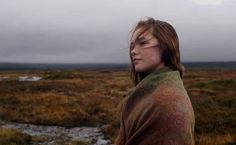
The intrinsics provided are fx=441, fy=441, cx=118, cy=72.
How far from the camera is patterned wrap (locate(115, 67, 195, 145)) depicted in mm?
2635

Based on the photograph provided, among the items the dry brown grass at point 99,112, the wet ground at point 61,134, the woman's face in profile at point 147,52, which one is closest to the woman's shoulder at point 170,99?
the woman's face in profile at point 147,52

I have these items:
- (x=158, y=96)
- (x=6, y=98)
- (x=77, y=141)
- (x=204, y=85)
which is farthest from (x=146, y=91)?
(x=204, y=85)

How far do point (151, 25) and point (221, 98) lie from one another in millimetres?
25626

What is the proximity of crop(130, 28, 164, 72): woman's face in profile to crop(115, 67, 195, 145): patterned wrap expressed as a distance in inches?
2.5

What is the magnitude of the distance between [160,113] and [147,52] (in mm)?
465

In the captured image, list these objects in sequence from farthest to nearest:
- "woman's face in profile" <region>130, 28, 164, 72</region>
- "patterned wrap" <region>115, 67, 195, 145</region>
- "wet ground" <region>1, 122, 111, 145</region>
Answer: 1. "wet ground" <region>1, 122, 111, 145</region>
2. "woman's face in profile" <region>130, 28, 164, 72</region>
3. "patterned wrap" <region>115, 67, 195, 145</region>

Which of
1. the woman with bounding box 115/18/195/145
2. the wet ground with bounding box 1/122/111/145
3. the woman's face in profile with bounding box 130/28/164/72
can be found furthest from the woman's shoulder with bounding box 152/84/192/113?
the wet ground with bounding box 1/122/111/145

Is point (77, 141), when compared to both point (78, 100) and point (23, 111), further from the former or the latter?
point (78, 100)

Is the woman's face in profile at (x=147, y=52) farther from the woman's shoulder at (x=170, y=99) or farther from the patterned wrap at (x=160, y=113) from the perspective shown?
the woman's shoulder at (x=170, y=99)

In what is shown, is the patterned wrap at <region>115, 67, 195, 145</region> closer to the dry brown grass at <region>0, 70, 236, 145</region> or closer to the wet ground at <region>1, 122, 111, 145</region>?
the dry brown grass at <region>0, 70, 236, 145</region>

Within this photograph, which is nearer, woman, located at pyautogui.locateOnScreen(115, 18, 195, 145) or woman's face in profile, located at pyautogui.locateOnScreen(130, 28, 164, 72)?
woman, located at pyautogui.locateOnScreen(115, 18, 195, 145)

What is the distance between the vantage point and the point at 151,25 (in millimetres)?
2951

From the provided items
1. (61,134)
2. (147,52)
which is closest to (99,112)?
(61,134)

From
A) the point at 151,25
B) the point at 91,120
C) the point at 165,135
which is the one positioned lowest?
the point at 91,120
